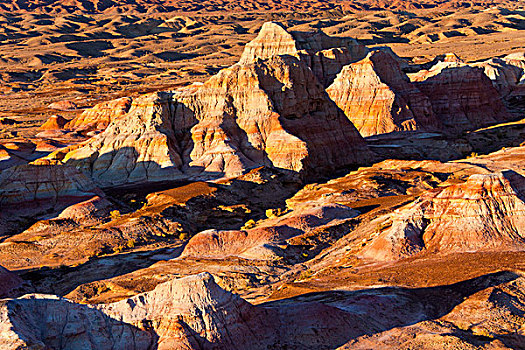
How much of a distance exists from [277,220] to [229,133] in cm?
1852

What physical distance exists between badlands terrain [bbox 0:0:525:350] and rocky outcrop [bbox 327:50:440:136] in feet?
0.72

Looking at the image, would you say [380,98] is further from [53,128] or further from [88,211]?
[53,128]

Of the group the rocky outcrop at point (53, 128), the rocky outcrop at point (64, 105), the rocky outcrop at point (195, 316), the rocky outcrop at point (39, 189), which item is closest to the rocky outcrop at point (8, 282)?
the rocky outcrop at point (195, 316)

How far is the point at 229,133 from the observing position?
71125mm

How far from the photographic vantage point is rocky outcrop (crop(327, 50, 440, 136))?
9412 centimetres

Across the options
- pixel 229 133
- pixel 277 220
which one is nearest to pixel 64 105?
pixel 229 133

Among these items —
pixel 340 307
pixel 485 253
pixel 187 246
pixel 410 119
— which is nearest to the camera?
pixel 340 307

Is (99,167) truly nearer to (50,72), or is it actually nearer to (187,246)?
(187,246)

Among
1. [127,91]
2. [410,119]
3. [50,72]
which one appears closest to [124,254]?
[410,119]

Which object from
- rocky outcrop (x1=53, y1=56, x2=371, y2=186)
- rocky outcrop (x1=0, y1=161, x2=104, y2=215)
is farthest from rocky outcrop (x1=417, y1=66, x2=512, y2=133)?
rocky outcrop (x1=0, y1=161, x2=104, y2=215)

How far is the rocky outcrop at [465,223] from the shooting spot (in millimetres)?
42125

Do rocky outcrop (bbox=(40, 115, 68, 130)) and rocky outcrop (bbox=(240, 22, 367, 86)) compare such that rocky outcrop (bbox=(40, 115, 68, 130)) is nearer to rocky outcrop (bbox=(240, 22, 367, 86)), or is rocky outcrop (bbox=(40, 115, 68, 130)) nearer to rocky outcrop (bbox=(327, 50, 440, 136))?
rocky outcrop (bbox=(240, 22, 367, 86))

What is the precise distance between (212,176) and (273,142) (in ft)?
24.6

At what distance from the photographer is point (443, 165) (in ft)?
241
